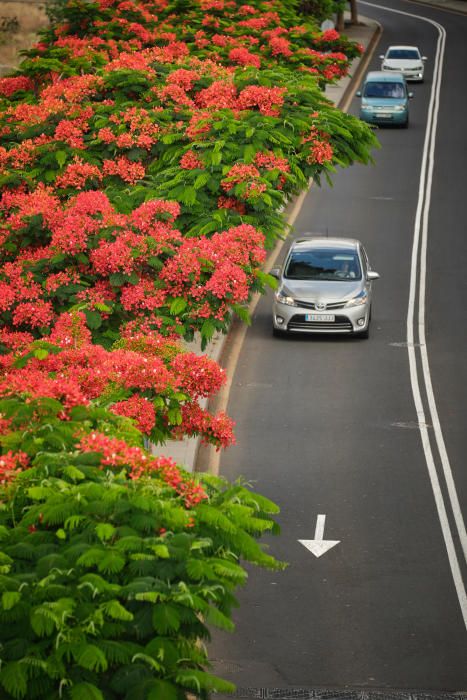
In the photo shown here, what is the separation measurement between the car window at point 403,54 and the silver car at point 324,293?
3660 centimetres

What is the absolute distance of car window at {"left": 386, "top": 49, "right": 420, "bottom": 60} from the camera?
63.1 meters

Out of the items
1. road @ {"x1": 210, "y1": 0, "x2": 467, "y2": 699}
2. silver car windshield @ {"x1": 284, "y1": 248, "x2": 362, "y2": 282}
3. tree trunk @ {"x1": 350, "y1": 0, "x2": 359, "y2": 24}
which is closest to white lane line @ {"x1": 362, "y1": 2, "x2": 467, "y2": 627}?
road @ {"x1": 210, "y1": 0, "x2": 467, "y2": 699}

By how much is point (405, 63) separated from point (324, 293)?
121 feet

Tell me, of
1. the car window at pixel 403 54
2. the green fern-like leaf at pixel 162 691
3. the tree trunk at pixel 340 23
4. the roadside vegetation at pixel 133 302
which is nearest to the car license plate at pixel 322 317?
the roadside vegetation at pixel 133 302

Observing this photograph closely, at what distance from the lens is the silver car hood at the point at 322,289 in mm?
27609

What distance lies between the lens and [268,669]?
13.4 m

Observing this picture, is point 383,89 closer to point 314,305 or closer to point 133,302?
point 314,305

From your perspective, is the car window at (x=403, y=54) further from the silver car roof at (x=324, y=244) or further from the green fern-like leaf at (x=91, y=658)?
the green fern-like leaf at (x=91, y=658)

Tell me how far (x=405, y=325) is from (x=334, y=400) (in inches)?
240

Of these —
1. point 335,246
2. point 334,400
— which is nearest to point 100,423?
point 334,400

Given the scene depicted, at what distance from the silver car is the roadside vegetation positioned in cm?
469

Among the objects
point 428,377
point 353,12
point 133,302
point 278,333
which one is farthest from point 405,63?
point 133,302

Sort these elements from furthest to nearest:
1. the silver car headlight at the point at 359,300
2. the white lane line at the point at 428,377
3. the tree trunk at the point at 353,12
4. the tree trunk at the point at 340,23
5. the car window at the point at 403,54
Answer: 1. the tree trunk at the point at 353,12
2. the tree trunk at the point at 340,23
3. the car window at the point at 403,54
4. the silver car headlight at the point at 359,300
5. the white lane line at the point at 428,377

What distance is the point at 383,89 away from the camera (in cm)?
5097
